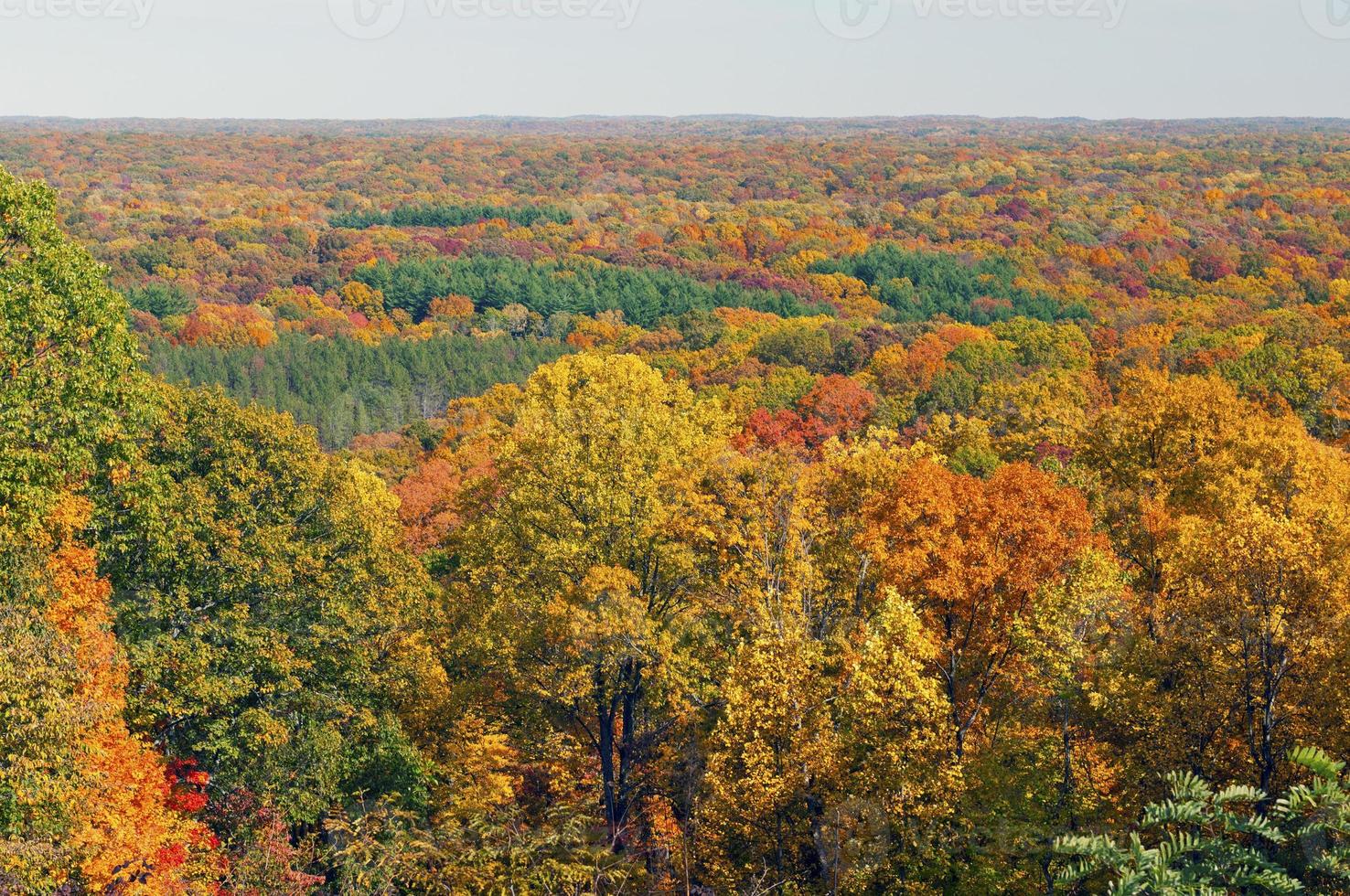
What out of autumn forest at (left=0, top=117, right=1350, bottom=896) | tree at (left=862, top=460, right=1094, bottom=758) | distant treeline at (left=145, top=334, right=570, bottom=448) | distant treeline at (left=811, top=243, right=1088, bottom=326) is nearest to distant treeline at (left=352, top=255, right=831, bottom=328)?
distant treeline at (left=811, top=243, right=1088, bottom=326)

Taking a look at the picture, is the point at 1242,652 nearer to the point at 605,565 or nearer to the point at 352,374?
the point at 605,565

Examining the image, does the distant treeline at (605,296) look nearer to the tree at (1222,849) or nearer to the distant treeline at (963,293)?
the distant treeline at (963,293)

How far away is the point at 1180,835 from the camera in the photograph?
34.9 feet

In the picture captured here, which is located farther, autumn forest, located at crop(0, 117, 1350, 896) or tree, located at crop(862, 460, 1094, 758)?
tree, located at crop(862, 460, 1094, 758)

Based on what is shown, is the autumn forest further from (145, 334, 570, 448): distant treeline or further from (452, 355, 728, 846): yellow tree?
(145, 334, 570, 448): distant treeline

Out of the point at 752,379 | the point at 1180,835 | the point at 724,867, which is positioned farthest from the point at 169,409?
the point at 752,379

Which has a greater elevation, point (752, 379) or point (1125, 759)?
point (1125, 759)

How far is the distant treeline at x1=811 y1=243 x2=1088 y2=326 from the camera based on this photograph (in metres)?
163

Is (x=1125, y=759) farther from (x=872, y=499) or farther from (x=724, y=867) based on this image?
(x=872, y=499)

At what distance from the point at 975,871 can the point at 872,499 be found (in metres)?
10.0

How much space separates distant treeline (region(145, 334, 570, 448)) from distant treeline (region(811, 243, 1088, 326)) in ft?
190

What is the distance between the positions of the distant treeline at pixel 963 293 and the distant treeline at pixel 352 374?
5799 cm

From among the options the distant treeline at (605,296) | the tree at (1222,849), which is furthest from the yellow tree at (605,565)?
the distant treeline at (605,296)

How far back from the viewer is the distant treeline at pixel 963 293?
163 m
